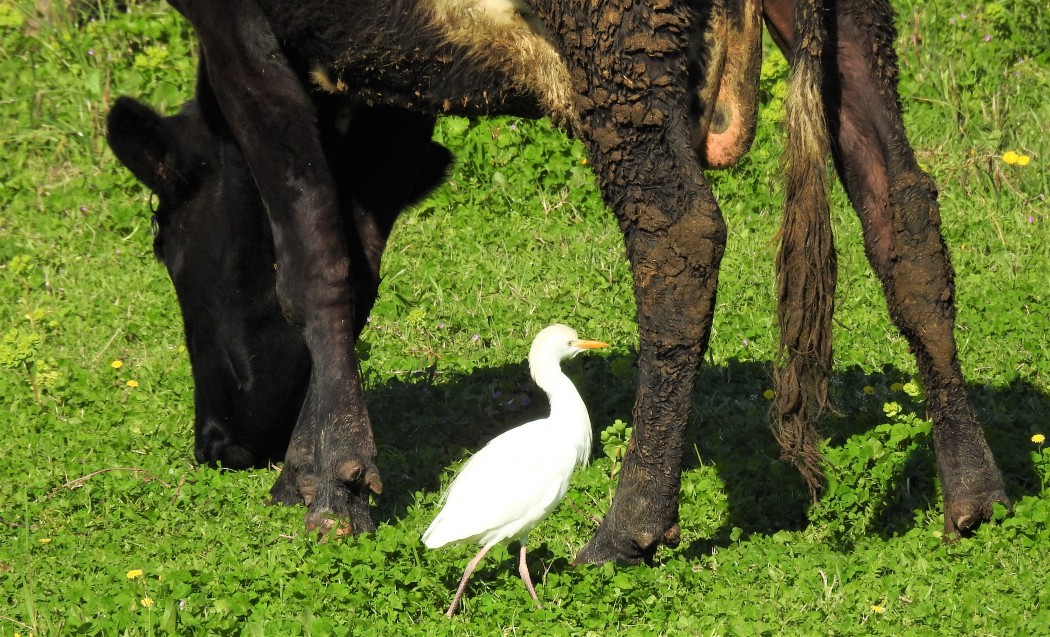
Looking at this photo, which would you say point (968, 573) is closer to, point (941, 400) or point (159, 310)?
point (941, 400)

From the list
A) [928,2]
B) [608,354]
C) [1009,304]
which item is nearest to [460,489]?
[608,354]

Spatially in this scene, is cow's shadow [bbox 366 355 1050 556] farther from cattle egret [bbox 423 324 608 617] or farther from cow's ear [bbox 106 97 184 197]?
cow's ear [bbox 106 97 184 197]

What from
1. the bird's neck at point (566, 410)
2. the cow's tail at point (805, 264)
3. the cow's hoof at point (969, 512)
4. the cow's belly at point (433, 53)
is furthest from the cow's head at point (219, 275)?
the cow's hoof at point (969, 512)

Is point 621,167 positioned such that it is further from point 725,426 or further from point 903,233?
point 725,426

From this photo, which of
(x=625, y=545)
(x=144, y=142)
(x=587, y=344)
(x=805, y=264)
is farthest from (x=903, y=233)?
(x=144, y=142)

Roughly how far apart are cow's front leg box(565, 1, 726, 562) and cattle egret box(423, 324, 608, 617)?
0.25 metres

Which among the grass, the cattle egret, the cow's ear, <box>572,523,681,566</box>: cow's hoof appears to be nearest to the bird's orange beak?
the cattle egret

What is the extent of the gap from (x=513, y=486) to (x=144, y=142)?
221 centimetres

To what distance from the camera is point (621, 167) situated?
434 centimetres

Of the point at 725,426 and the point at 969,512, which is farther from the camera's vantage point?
the point at 725,426

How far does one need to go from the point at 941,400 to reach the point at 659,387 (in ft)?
3.14

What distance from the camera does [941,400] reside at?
14.9 feet

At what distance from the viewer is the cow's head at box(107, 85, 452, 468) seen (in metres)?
Result: 5.51

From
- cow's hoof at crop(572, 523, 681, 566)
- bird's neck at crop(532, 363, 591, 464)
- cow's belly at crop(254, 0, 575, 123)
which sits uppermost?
cow's belly at crop(254, 0, 575, 123)
